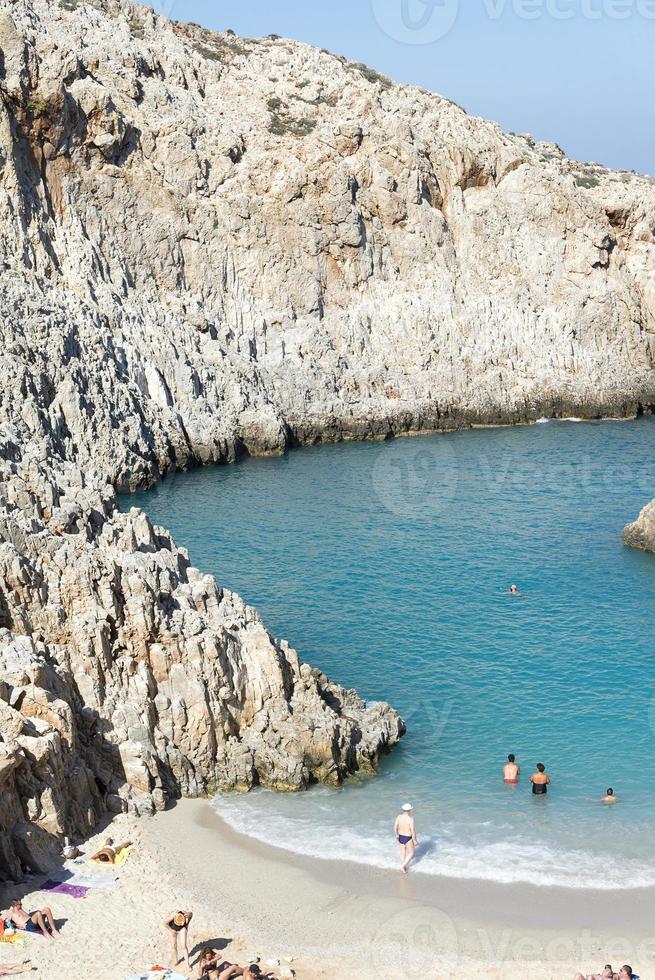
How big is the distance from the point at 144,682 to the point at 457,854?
28.3 ft

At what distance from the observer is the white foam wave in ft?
74.9

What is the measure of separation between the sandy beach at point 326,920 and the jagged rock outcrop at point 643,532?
27425mm

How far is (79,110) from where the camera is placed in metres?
73.9

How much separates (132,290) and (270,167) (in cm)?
1558

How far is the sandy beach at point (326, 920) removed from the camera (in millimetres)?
19656

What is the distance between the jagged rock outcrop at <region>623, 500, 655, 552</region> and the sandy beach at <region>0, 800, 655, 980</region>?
27.4 m

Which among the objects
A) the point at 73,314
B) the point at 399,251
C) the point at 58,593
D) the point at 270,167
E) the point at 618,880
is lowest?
the point at 618,880

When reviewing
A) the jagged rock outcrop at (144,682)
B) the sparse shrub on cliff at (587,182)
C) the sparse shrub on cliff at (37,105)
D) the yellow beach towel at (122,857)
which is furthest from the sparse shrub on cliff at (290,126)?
the yellow beach towel at (122,857)

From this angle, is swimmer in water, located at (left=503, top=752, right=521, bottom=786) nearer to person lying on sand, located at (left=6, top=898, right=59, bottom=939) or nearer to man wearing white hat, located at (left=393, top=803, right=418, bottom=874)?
man wearing white hat, located at (left=393, top=803, right=418, bottom=874)

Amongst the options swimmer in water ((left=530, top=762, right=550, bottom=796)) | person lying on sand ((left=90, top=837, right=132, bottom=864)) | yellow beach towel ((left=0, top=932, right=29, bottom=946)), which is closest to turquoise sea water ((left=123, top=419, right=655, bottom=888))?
swimmer in water ((left=530, top=762, right=550, bottom=796))

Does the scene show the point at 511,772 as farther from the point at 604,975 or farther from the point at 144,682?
the point at 144,682

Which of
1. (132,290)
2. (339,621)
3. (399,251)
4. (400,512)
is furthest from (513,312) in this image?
(339,621)

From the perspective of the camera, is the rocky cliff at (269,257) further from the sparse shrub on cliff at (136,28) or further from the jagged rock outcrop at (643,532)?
the jagged rock outcrop at (643,532)

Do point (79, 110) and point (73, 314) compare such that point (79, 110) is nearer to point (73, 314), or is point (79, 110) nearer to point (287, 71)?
point (73, 314)
